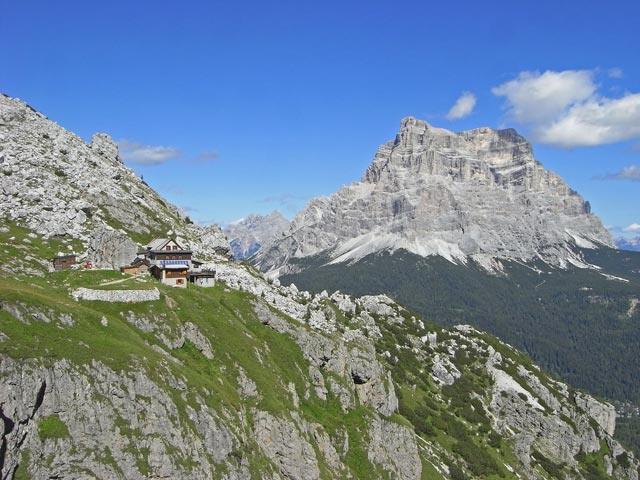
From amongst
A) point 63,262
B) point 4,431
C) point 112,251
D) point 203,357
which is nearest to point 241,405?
point 203,357

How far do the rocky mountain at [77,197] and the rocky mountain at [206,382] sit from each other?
A: 23.9 inches

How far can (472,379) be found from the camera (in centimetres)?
16475

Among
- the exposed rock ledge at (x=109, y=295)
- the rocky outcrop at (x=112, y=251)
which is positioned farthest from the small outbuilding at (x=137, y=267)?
the exposed rock ledge at (x=109, y=295)

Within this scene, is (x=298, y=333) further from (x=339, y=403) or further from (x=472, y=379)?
(x=472, y=379)

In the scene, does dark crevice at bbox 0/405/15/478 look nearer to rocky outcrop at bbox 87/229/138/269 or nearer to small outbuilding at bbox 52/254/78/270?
small outbuilding at bbox 52/254/78/270

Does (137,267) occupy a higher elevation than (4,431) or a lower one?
higher

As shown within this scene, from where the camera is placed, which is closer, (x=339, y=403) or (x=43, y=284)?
(x=43, y=284)

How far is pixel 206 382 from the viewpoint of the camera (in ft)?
234

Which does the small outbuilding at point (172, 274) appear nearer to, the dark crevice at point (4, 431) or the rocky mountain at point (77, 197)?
the rocky mountain at point (77, 197)

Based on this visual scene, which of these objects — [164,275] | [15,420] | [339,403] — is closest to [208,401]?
[15,420]

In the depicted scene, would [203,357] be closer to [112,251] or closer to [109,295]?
[109,295]

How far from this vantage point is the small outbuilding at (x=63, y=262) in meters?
96.8

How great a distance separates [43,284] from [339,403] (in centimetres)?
4557

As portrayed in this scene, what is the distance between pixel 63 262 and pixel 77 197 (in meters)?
39.2
